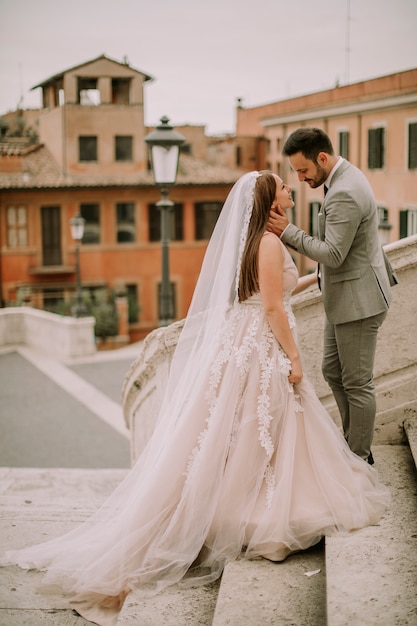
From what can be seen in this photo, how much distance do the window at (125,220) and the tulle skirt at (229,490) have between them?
29057 mm

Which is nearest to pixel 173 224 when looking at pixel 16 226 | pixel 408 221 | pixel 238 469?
pixel 16 226

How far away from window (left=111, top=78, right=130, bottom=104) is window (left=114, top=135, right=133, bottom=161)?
1.55 m

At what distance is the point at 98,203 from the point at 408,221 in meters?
14.8

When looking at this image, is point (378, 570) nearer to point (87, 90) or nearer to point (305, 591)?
point (305, 591)

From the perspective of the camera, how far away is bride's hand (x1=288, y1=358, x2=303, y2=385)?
3.63 metres

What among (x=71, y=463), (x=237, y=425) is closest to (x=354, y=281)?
(x=237, y=425)

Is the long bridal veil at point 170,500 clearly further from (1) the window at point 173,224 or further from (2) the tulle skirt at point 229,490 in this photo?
(1) the window at point 173,224

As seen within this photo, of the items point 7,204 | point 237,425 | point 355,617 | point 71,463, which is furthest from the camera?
point 7,204

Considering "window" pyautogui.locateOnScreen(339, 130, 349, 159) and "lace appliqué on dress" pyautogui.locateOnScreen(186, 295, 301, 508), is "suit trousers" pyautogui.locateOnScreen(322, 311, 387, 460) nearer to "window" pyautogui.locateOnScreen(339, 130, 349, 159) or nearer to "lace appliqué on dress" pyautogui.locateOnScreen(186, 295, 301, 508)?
"lace appliqué on dress" pyautogui.locateOnScreen(186, 295, 301, 508)

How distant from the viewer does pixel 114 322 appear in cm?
2752

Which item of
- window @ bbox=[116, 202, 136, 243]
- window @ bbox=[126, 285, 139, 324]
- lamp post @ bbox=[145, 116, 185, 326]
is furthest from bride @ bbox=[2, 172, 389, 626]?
window @ bbox=[116, 202, 136, 243]

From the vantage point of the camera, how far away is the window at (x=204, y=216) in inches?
1305

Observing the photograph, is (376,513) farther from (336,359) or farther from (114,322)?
(114,322)

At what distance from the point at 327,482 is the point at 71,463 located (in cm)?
746
